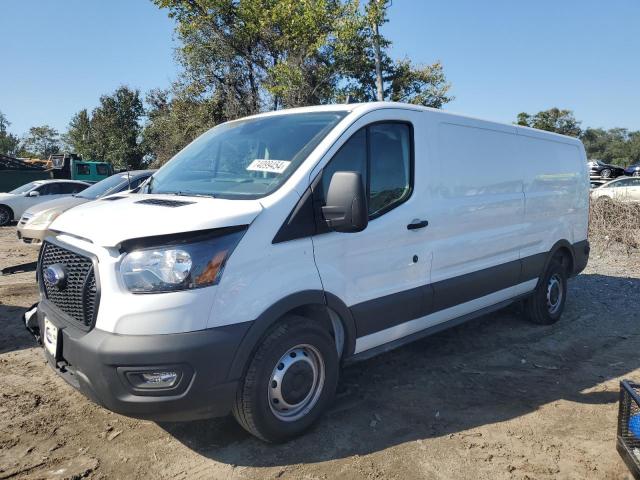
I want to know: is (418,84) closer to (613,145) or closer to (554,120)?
(554,120)

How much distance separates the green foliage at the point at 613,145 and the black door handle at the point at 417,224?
57.4m

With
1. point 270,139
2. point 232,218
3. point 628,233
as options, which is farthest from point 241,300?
point 628,233

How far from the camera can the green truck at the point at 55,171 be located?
22812 mm

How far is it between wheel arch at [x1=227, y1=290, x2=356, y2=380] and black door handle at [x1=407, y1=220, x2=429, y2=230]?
82 cm

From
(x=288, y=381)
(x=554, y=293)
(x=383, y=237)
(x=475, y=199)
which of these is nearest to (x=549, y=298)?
(x=554, y=293)

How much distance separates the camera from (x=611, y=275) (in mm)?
8523

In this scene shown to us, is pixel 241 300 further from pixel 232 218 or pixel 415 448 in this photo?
pixel 415 448

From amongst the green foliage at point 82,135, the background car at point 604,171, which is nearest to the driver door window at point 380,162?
the background car at point 604,171

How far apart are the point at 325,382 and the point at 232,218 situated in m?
1.27

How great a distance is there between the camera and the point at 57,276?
2945 millimetres

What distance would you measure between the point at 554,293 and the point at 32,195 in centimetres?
1586

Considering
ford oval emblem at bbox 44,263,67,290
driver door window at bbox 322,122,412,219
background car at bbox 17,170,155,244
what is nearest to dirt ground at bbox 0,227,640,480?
ford oval emblem at bbox 44,263,67,290

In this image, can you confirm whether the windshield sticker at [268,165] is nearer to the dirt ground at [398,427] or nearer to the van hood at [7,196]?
the dirt ground at [398,427]

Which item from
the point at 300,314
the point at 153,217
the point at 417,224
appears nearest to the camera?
the point at 153,217
